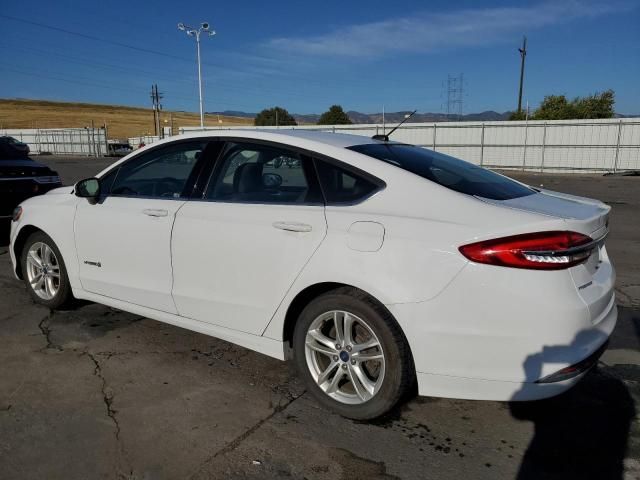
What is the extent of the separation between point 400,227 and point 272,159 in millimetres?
1058

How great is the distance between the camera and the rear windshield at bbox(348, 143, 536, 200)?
2.93m

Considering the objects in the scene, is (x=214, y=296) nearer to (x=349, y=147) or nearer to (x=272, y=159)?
(x=272, y=159)

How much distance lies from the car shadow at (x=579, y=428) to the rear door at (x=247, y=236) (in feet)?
4.39

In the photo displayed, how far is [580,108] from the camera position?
3941cm

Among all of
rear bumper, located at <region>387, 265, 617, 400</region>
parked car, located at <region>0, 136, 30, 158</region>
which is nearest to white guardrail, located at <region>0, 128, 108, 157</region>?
parked car, located at <region>0, 136, 30, 158</region>

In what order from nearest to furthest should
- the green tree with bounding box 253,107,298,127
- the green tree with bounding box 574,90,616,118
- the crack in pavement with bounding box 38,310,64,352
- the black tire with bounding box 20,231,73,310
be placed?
the crack in pavement with bounding box 38,310,64,352, the black tire with bounding box 20,231,73,310, the green tree with bounding box 574,90,616,118, the green tree with bounding box 253,107,298,127

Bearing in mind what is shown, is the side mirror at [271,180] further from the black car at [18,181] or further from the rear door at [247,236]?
the black car at [18,181]

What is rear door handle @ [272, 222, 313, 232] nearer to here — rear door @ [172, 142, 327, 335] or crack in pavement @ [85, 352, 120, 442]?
rear door @ [172, 142, 327, 335]

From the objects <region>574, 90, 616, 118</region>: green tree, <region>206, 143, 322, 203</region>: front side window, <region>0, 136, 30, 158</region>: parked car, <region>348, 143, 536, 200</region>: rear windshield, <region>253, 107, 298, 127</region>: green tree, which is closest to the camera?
<region>348, 143, 536, 200</region>: rear windshield

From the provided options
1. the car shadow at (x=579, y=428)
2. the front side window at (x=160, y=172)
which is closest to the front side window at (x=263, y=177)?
the front side window at (x=160, y=172)

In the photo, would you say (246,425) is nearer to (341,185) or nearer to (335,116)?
(341,185)

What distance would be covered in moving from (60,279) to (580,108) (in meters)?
42.3

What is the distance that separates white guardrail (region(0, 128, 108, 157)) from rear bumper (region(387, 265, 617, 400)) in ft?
140

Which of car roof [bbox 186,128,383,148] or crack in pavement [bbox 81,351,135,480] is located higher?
car roof [bbox 186,128,383,148]
